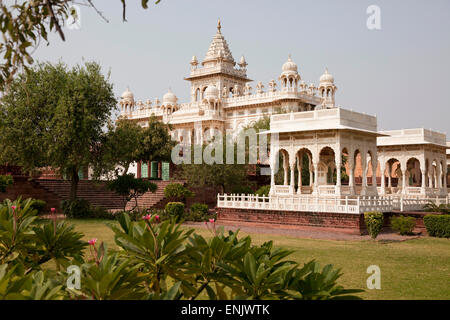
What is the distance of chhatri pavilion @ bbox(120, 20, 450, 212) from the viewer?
22.0 metres

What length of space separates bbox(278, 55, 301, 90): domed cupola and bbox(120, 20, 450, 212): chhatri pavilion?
0.36 feet

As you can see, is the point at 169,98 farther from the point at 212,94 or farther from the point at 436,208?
the point at 436,208

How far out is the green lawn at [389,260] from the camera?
27.7 feet

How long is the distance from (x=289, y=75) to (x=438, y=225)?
34.0m

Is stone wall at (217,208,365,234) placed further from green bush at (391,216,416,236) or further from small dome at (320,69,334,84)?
small dome at (320,69,334,84)

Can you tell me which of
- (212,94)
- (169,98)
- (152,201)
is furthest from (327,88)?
(152,201)

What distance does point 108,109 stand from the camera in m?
24.3

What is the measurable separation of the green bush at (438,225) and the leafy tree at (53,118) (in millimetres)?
16169

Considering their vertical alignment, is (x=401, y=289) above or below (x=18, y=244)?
below

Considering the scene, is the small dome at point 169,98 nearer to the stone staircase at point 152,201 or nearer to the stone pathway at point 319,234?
the stone staircase at point 152,201

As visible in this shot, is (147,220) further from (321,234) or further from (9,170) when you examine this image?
(9,170)
